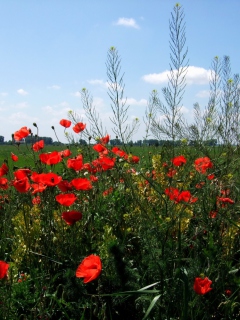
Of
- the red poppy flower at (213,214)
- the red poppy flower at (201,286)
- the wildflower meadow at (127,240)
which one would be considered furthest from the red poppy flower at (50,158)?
the red poppy flower at (201,286)

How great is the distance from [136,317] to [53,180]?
828 mm

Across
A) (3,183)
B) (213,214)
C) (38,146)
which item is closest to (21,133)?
(38,146)

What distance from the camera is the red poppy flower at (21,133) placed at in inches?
131

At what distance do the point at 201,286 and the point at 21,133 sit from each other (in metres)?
1.89

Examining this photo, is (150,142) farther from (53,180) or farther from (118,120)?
(53,180)

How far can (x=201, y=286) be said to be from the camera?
190 centimetres

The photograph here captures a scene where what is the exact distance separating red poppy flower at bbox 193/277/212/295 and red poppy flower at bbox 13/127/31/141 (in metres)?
1.85

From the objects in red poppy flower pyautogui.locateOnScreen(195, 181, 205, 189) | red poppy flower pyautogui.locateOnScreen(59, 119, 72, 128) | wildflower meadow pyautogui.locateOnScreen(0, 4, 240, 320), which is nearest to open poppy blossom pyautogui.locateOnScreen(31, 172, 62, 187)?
wildflower meadow pyautogui.locateOnScreen(0, 4, 240, 320)

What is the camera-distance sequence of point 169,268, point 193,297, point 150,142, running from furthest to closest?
point 150,142 → point 169,268 → point 193,297

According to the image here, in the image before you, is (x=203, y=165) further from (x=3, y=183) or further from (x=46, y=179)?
(x=3, y=183)

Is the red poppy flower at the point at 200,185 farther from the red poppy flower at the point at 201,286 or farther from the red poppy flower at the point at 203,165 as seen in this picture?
the red poppy flower at the point at 201,286

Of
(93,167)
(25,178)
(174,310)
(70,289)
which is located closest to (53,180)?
(25,178)

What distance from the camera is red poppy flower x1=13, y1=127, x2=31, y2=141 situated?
332 cm

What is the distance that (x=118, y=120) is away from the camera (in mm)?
2908
